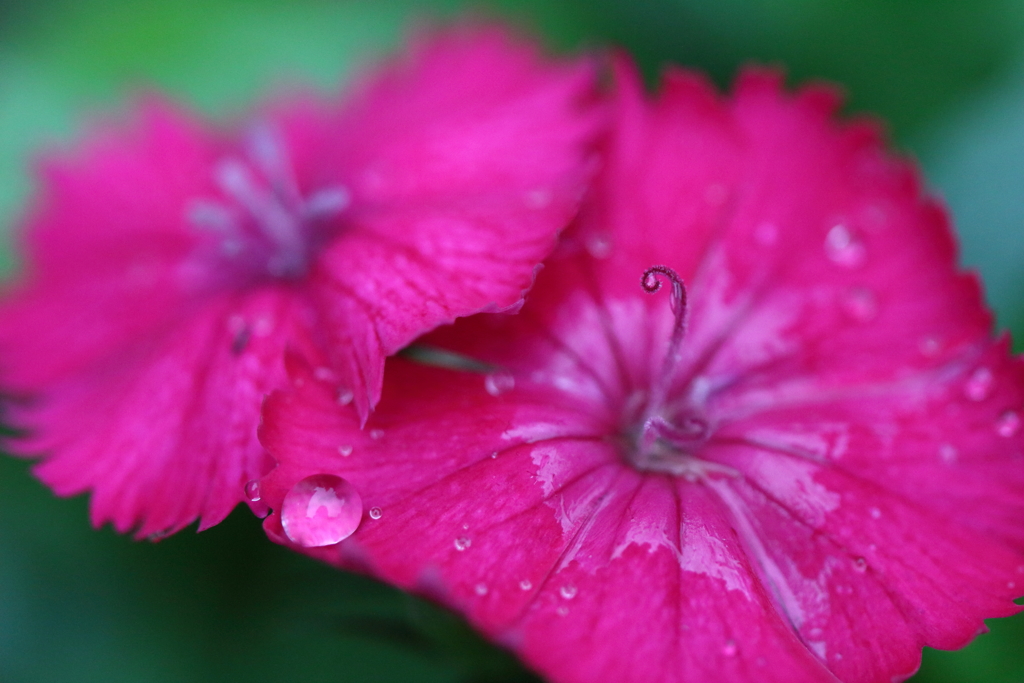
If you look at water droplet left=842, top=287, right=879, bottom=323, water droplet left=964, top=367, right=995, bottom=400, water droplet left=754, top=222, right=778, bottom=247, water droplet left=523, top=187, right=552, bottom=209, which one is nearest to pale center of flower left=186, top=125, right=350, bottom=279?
water droplet left=523, top=187, right=552, bottom=209

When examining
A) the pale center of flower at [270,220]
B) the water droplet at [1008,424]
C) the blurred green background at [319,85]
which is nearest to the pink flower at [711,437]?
the water droplet at [1008,424]

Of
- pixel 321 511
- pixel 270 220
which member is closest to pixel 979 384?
pixel 321 511

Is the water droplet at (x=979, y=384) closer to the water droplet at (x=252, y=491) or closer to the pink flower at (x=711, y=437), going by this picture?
the pink flower at (x=711, y=437)

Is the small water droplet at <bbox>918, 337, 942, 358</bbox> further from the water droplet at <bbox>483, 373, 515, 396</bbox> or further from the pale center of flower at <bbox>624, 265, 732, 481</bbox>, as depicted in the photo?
the water droplet at <bbox>483, 373, 515, 396</bbox>

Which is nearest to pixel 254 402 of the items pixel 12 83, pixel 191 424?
pixel 191 424

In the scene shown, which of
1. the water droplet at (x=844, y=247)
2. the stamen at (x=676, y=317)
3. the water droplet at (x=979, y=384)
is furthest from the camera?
the water droplet at (x=844, y=247)

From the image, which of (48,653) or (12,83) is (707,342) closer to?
(48,653)
